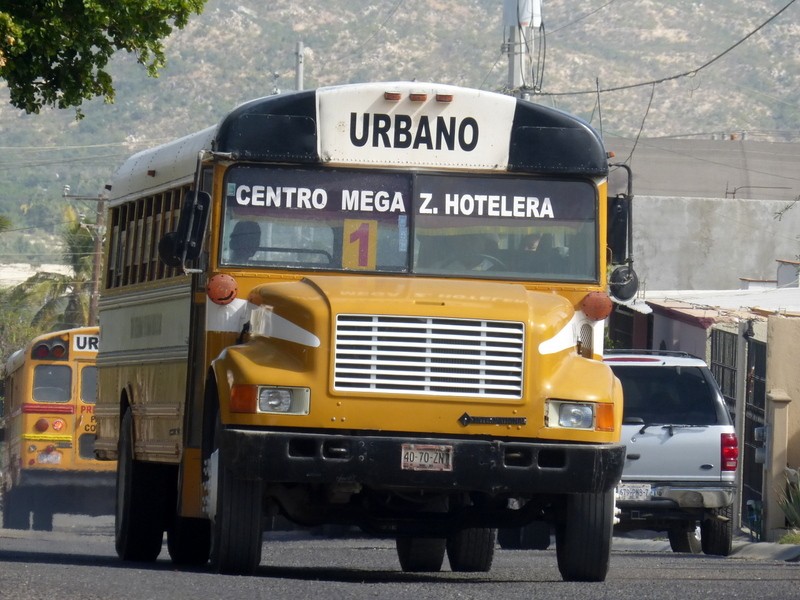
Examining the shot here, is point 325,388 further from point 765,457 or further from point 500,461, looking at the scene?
point 765,457

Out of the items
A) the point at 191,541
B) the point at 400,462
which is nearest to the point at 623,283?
the point at 400,462

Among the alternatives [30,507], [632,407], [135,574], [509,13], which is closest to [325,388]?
[135,574]

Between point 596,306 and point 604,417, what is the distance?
86cm

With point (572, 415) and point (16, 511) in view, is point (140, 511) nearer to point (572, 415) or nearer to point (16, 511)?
point (572, 415)

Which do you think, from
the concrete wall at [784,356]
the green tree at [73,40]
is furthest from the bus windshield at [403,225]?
the concrete wall at [784,356]

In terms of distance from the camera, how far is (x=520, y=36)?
111ft

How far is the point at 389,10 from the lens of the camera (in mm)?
176500

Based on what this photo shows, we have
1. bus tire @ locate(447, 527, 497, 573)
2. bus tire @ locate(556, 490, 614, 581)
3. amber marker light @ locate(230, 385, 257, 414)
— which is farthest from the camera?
bus tire @ locate(447, 527, 497, 573)

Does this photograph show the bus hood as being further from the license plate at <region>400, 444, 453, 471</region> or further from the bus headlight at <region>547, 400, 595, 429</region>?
the license plate at <region>400, 444, 453, 471</region>

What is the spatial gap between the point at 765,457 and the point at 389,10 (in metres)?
163

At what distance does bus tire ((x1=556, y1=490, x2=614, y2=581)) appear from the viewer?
943cm

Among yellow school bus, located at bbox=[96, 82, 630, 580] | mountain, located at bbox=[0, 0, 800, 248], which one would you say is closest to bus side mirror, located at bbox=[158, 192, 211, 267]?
yellow school bus, located at bbox=[96, 82, 630, 580]

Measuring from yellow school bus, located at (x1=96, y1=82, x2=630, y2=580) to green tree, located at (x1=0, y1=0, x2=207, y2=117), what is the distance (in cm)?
172

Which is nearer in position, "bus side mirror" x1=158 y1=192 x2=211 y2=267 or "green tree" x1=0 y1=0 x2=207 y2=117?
"bus side mirror" x1=158 y1=192 x2=211 y2=267
